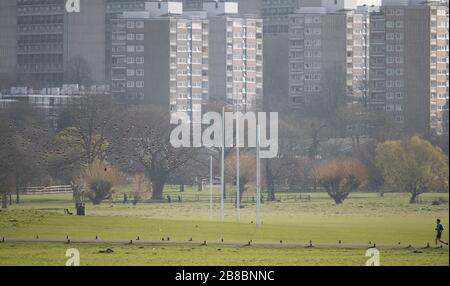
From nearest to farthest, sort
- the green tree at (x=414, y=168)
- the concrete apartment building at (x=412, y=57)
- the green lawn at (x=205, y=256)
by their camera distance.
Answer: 1. the green lawn at (x=205, y=256)
2. the green tree at (x=414, y=168)
3. the concrete apartment building at (x=412, y=57)

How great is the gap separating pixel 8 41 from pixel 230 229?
94.1 metres

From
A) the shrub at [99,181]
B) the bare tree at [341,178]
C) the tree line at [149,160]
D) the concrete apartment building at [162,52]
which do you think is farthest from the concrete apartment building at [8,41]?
the shrub at [99,181]

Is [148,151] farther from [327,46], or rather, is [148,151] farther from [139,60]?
[327,46]

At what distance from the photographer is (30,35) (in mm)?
159750

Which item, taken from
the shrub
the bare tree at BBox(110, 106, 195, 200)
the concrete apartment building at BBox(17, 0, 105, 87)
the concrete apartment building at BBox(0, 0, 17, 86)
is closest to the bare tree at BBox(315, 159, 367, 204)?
the bare tree at BBox(110, 106, 195, 200)

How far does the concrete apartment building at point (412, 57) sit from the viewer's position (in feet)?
556

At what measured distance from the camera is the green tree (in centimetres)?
10262

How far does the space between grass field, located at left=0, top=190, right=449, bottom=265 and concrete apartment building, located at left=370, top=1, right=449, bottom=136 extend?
70.4 metres

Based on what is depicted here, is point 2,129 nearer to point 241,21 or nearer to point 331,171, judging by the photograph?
point 331,171

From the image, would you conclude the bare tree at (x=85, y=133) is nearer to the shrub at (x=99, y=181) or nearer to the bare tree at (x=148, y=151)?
the bare tree at (x=148, y=151)

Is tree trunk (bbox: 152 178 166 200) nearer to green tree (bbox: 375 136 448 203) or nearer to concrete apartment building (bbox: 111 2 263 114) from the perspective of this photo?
green tree (bbox: 375 136 448 203)

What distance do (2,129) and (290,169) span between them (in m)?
25.4

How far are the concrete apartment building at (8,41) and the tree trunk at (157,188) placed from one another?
40.1m
